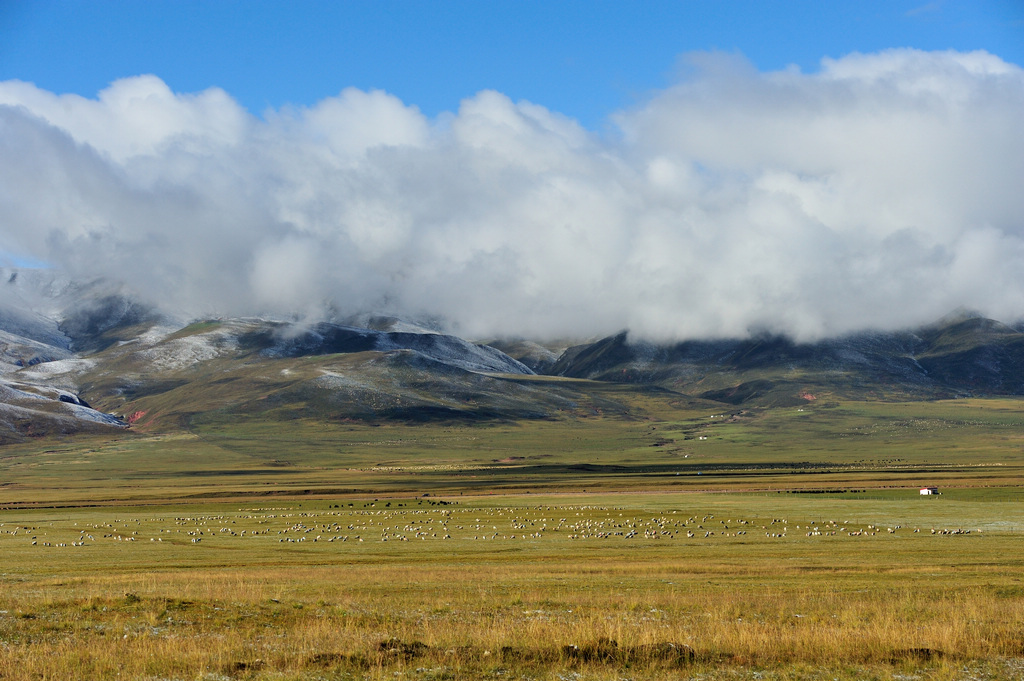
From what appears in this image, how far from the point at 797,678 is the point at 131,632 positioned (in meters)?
17.5

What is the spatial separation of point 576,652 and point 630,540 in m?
52.1

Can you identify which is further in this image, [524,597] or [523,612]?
[524,597]

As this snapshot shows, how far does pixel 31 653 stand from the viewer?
66.7ft

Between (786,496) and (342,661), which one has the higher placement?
(342,661)

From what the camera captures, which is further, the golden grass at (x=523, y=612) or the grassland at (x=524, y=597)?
the grassland at (x=524, y=597)

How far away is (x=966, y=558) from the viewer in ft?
166

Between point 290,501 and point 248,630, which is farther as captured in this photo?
point 290,501

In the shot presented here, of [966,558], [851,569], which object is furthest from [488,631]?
[966,558]

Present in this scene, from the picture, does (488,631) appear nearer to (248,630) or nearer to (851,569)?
(248,630)

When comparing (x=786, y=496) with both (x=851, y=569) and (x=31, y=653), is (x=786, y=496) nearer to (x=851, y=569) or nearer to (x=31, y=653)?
(x=851, y=569)

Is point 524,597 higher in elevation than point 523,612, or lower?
lower

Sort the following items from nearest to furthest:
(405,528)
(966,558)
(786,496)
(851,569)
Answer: (851,569) < (966,558) < (405,528) < (786,496)

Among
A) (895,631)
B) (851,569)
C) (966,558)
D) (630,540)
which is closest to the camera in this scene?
(895,631)

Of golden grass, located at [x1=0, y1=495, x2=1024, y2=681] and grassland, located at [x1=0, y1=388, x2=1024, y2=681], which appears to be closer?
golden grass, located at [x1=0, y1=495, x2=1024, y2=681]
